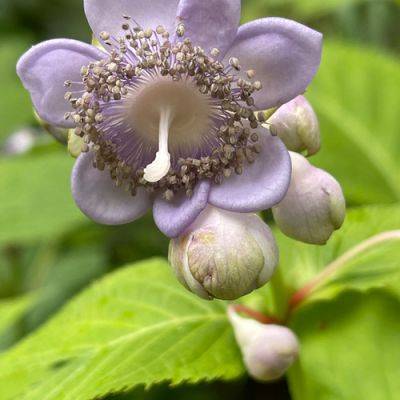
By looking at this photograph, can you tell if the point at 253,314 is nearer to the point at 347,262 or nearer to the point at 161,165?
the point at 347,262

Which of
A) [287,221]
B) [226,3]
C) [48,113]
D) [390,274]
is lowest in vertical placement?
[390,274]

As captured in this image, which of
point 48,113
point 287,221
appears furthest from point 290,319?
point 48,113

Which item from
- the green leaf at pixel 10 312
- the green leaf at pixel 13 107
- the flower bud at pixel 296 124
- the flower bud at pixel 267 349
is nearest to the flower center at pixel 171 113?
the flower bud at pixel 296 124

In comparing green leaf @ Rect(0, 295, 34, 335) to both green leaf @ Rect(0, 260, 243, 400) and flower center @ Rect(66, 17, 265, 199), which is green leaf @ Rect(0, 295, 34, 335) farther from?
flower center @ Rect(66, 17, 265, 199)

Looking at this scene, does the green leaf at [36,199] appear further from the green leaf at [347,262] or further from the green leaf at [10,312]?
the green leaf at [347,262]

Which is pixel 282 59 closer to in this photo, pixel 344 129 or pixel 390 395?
pixel 390 395

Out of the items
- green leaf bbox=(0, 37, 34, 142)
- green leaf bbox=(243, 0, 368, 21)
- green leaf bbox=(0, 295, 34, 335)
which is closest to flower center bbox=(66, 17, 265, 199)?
green leaf bbox=(0, 295, 34, 335)

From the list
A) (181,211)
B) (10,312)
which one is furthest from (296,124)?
(10,312)
